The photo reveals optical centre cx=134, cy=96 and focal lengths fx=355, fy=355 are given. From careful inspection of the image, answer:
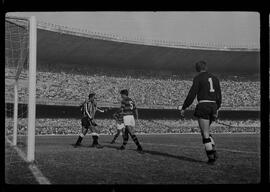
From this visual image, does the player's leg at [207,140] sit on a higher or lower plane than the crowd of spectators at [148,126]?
higher

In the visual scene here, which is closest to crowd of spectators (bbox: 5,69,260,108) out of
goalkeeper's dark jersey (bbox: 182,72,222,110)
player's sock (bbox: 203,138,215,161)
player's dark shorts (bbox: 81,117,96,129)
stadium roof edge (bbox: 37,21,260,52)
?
stadium roof edge (bbox: 37,21,260,52)

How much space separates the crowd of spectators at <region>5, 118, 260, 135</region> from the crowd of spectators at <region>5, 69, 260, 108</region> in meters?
1.83

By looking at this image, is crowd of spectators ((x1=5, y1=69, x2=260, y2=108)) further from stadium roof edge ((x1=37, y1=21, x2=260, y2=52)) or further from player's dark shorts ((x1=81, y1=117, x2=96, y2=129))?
player's dark shorts ((x1=81, y1=117, x2=96, y2=129))

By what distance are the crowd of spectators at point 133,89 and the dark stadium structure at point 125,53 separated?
1.90m

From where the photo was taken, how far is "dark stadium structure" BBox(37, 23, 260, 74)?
102 feet

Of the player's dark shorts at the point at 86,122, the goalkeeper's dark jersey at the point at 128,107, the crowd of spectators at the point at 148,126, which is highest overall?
the goalkeeper's dark jersey at the point at 128,107

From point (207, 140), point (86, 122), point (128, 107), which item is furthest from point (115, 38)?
point (207, 140)

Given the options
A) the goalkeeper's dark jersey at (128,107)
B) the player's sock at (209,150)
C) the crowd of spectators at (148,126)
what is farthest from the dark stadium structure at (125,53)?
the player's sock at (209,150)

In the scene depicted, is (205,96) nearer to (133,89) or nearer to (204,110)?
(204,110)

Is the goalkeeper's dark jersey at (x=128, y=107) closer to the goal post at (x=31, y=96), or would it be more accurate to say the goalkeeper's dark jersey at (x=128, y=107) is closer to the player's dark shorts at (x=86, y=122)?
the player's dark shorts at (x=86, y=122)

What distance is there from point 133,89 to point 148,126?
17.4 feet

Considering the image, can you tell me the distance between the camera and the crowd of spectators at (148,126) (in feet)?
78.2

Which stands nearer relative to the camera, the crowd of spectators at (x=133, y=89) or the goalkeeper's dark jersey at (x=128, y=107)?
the goalkeeper's dark jersey at (x=128, y=107)

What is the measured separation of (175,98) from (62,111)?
35.2 ft
